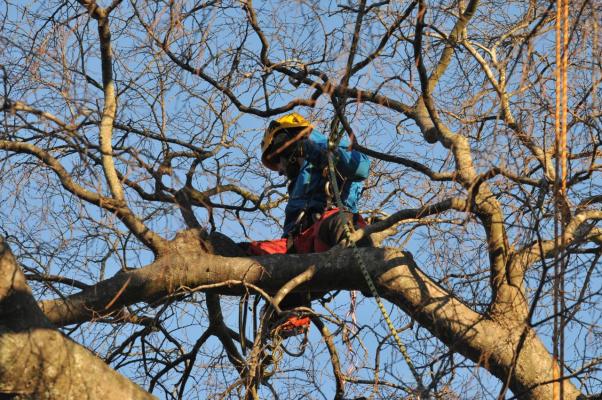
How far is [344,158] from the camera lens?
19.4 feet

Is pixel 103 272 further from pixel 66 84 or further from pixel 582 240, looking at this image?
pixel 582 240

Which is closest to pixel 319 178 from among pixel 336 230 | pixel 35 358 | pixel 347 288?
pixel 336 230

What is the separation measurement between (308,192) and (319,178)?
11 centimetres

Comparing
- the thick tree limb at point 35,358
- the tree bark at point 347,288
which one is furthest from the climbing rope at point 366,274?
the thick tree limb at point 35,358

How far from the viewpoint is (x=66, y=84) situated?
502cm

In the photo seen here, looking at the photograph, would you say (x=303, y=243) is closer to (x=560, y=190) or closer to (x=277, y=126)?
(x=277, y=126)

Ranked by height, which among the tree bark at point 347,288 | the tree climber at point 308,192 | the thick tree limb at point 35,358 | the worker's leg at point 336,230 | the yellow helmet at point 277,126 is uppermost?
the yellow helmet at point 277,126

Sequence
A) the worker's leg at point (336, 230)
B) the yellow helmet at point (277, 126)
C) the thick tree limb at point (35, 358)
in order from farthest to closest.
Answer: the yellow helmet at point (277, 126) → the worker's leg at point (336, 230) → the thick tree limb at point (35, 358)

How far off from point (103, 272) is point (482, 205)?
221cm

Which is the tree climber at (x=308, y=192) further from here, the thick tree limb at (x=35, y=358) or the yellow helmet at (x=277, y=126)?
the thick tree limb at (x=35, y=358)

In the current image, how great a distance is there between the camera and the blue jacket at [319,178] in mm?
5953

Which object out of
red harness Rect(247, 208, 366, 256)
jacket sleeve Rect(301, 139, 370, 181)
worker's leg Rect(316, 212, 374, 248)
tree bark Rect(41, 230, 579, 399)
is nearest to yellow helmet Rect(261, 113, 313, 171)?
jacket sleeve Rect(301, 139, 370, 181)

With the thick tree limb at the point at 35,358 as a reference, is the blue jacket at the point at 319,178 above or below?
above

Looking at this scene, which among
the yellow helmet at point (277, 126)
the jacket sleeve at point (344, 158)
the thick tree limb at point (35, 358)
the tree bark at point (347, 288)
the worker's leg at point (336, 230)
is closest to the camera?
the thick tree limb at point (35, 358)
